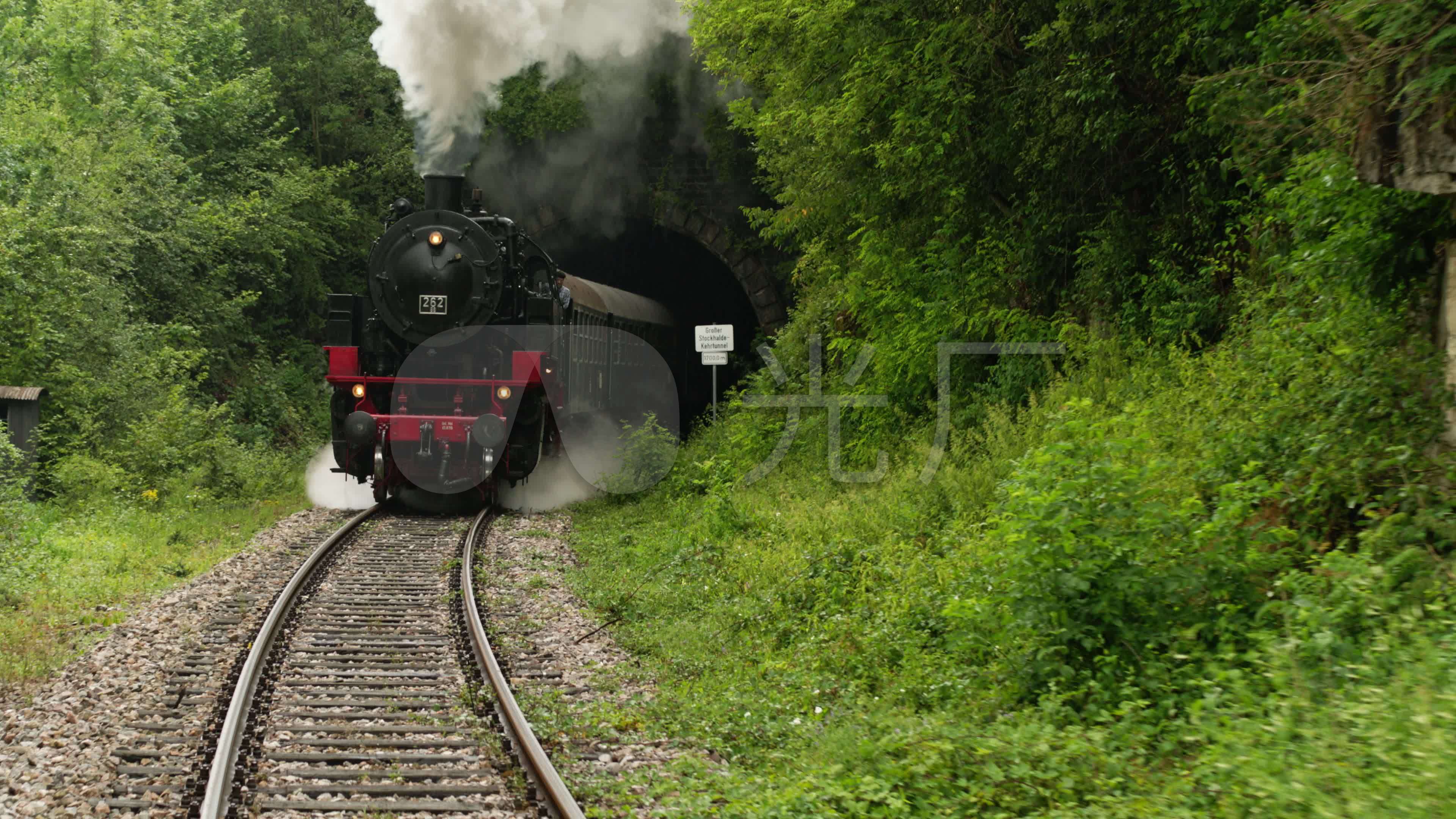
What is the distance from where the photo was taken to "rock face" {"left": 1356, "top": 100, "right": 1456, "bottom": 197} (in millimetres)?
5844

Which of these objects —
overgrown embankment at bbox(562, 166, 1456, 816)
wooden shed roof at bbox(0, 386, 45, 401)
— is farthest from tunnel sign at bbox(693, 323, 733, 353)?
overgrown embankment at bbox(562, 166, 1456, 816)

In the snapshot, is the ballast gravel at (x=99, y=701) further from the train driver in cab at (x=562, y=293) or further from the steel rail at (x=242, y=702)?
the train driver in cab at (x=562, y=293)

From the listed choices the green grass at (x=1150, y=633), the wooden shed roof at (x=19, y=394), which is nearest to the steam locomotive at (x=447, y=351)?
the wooden shed roof at (x=19, y=394)

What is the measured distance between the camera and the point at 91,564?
1147cm

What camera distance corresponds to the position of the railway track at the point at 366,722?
5.74m

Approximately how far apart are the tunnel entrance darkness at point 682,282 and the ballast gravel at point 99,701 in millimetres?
17590

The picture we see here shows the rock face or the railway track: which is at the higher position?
the rock face

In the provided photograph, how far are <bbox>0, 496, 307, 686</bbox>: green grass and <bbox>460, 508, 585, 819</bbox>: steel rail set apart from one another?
2.77m

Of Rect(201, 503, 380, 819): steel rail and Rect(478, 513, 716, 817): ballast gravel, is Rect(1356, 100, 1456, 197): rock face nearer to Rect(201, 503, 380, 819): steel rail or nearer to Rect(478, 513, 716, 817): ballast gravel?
Rect(478, 513, 716, 817): ballast gravel

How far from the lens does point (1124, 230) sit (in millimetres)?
10945

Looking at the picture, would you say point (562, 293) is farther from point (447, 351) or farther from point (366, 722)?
point (366, 722)

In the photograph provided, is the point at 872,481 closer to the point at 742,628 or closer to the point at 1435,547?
the point at 742,628

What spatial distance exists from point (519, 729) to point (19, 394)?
10803 millimetres

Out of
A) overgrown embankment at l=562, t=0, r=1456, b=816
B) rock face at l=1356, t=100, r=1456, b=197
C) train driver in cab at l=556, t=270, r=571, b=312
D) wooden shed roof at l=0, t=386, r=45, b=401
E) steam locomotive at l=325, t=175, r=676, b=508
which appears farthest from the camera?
train driver in cab at l=556, t=270, r=571, b=312
